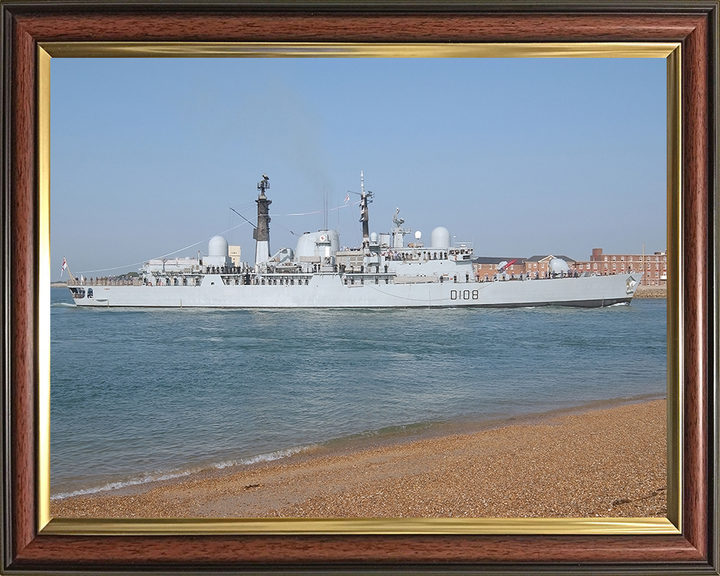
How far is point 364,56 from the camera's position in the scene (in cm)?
177

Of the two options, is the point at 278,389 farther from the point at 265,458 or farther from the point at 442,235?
the point at 442,235

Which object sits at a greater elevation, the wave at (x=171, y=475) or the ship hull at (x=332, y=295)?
the ship hull at (x=332, y=295)

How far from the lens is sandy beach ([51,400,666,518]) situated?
1.89 metres

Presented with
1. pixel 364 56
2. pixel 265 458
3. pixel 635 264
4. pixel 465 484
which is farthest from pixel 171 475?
pixel 635 264

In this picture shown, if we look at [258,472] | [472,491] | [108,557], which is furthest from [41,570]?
[472,491]

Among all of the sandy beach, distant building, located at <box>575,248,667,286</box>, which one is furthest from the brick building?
the sandy beach

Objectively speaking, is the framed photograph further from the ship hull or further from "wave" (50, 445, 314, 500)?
the ship hull

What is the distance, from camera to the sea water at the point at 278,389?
8.22 ft

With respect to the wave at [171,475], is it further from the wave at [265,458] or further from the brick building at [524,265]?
the brick building at [524,265]

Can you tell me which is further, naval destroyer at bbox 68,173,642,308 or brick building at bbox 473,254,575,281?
naval destroyer at bbox 68,173,642,308

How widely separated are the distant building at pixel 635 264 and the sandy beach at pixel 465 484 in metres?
0.53

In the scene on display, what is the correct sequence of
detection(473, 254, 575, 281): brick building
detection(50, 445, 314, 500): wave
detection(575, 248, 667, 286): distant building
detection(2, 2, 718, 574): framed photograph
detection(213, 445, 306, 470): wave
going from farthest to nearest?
1. detection(473, 254, 575, 281): brick building
2. detection(213, 445, 306, 470): wave
3. detection(50, 445, 314, 500): wave
4. detection(575, 248, 667, 286): distant building
5. detection(2, 2, 718, 574): framed photograph

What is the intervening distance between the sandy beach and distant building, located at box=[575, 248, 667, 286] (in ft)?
1.73

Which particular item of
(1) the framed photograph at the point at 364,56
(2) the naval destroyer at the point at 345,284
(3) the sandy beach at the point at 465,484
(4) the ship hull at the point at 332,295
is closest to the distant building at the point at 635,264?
(1) the framed photograph at the point at 364,56
